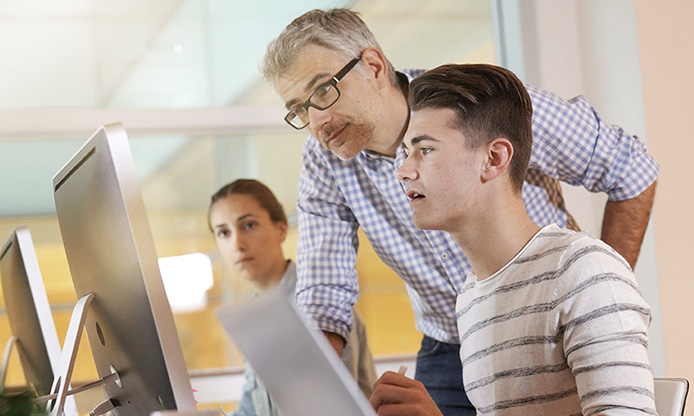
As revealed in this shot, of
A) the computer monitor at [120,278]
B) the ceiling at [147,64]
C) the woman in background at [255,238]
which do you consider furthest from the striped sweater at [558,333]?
the ceiling at [147,64]

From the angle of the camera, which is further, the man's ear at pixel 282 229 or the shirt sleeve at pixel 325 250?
the man's ear at pixel 282 229

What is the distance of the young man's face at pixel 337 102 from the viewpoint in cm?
192

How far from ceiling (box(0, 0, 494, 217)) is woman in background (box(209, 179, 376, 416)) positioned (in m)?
0.19

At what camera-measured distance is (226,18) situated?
307 centimetres

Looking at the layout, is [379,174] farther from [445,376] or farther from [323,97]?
[445,376]

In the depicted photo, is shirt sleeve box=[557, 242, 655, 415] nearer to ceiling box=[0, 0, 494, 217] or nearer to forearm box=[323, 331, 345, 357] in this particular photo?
forearm box=[323, 331, 345, 357]

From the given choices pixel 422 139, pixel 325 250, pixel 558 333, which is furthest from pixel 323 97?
pixel 558 333

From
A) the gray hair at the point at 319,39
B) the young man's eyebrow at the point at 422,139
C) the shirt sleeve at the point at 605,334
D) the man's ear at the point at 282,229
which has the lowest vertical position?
the shirt sleeve at the point at 605,334

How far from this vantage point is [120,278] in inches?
38.9

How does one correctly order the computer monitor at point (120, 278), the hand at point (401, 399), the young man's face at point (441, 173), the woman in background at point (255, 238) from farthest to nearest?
the woman in background at point (255, 238) → the young man's face at point (441, 173) → the hand at point (401, 399) → the computer monitor at point (120, 278)

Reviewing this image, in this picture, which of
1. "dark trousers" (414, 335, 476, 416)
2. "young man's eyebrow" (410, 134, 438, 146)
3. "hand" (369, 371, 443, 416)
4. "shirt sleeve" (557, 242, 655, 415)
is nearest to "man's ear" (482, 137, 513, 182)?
"young man's eyebrow" (410, 134, 438, 146)

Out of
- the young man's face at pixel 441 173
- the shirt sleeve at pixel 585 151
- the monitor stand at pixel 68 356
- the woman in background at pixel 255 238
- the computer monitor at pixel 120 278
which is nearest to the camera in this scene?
the computer monitor at pixel 120 278

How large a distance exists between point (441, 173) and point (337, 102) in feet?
1.88

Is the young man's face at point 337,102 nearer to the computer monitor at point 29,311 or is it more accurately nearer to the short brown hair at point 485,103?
the short brown hair at point 485,103
